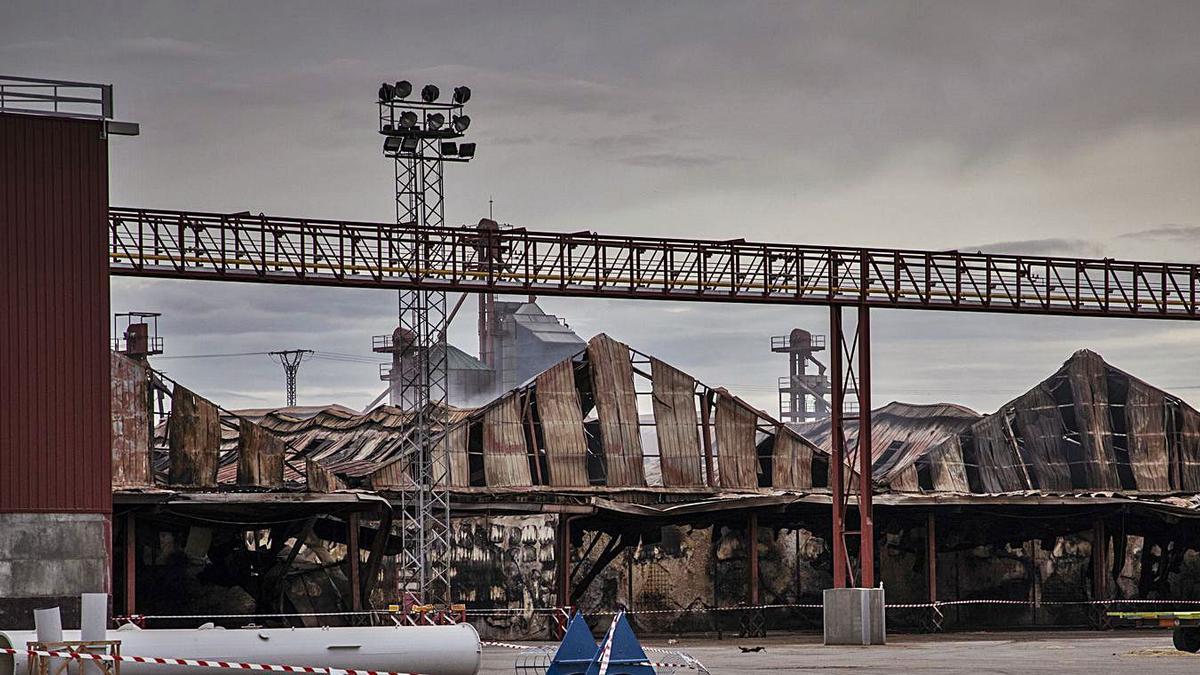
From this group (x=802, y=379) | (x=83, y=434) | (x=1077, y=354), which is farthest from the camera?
(x=802, y=379)

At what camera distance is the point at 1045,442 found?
5956 centimetres

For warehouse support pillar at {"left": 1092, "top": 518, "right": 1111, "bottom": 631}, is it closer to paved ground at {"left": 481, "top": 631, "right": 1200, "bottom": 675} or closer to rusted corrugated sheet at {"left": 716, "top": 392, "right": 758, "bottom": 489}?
paved ground at {"left": 481, "top": 631, "right": 1200, "bottom": 675}

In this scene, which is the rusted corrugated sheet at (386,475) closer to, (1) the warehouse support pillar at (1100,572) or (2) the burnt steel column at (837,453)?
(2) the burnt steel column at (837,453)

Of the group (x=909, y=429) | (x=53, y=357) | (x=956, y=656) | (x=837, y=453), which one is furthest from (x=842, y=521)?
(x=909, y=429)

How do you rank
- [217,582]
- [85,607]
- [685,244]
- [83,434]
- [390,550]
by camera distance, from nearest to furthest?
[85,607], [83,434], [685,244], [217,582], [390,550]

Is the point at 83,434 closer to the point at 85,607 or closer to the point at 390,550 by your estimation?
the point at 85,607

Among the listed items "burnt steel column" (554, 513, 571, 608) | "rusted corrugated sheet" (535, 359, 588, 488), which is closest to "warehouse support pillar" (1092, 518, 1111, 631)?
"rusted corrugated sheet" (535, 359, 588, 488)

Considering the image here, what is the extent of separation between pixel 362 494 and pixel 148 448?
6.37 m

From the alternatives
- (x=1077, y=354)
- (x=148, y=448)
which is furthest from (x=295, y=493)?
(x=1077, y=354)

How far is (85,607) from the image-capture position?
1994 centimetres

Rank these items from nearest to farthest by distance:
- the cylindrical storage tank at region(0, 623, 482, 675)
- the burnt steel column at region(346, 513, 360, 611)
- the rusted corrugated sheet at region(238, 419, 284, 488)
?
the cylindrical storage tank at region(0, 623, 482, 675) → the burnt steel column at region(346, 513, 360, 611) → the rusted corrugated sheet at region(238, 419, 284, 488)

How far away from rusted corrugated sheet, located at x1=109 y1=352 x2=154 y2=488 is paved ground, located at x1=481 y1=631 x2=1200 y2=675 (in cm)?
1170

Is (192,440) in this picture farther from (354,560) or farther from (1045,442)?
(1045,442)

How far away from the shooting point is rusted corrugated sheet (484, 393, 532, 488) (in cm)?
5081
